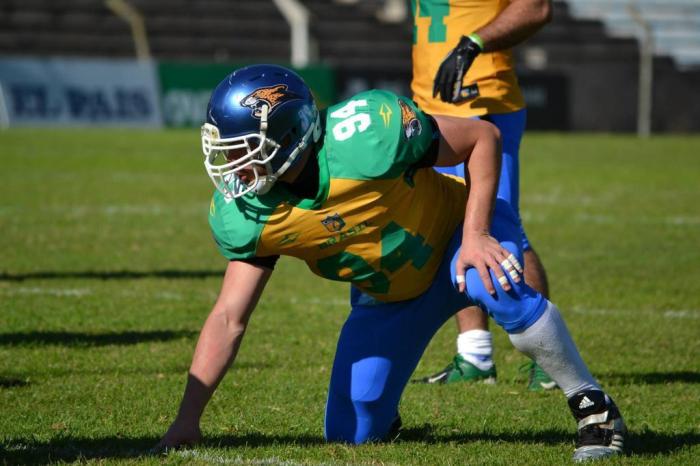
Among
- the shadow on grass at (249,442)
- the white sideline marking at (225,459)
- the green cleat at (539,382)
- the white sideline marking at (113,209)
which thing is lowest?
the white sideline marking at (113,209)

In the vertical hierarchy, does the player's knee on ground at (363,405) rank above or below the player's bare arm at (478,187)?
below

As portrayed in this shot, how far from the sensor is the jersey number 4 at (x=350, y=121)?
351 centimetres

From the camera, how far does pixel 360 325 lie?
13.2 feet

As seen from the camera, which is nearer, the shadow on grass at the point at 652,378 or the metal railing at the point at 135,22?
the shadow on grass at the point at 652,378

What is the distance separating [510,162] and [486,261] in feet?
4.88

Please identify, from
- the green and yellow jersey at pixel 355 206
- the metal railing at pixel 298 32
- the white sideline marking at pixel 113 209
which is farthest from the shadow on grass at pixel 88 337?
the metal railing at pixel 298 32

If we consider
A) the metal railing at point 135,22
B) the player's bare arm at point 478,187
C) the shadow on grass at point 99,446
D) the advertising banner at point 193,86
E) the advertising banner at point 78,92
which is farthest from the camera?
the metal railing at point 135,22

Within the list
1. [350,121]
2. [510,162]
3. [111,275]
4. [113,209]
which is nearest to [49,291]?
[111,275]

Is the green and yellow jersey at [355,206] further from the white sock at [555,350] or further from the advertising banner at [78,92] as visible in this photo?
the advertising banner at [78,92]

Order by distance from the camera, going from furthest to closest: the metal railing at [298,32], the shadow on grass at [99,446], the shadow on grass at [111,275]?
the metal railing at [298,32]
the shadow on grass at [111,275]
the shadow on grass at [99,446]

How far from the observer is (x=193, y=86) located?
72.0ft

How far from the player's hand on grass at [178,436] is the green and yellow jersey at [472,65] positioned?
2.07 m

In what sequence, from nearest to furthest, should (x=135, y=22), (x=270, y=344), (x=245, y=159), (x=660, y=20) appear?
(x=245, y=159), (x=270, y=344), (x=135, y=22), (x=660, y=20)

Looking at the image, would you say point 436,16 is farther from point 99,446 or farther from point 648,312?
point 99,446
